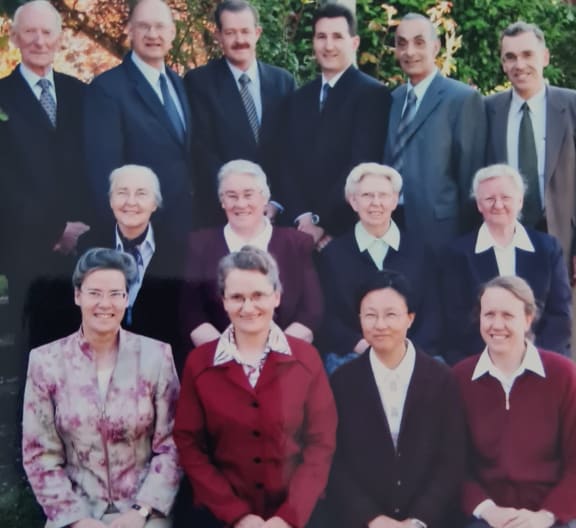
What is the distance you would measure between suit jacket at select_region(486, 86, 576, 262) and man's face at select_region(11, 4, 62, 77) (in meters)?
1.47

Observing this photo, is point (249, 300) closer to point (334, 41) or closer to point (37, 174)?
point (37, 174)

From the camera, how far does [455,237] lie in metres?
3.74

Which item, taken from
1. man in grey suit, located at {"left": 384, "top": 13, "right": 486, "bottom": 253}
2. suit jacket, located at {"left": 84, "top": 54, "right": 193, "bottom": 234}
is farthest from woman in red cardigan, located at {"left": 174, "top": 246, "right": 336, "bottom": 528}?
man in grey suit, located at {"left": 384, "top": 13, "right": 486, "bottom": 253}

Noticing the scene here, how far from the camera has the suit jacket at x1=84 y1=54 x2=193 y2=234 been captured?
12.0 ft

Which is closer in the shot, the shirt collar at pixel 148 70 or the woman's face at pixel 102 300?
Answer: the woman's face at pixel 102 300

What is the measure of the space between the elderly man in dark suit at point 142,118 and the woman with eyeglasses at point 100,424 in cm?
32

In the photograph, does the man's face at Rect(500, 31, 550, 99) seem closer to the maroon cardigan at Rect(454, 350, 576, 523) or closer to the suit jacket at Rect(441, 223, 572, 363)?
the suit jacket at Rect(441, 223, 572, 363)

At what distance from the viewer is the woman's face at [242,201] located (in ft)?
11.9

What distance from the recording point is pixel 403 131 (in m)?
3.74

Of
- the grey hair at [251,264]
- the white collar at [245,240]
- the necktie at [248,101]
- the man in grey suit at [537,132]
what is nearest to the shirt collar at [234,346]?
the grey hair at [251,264]

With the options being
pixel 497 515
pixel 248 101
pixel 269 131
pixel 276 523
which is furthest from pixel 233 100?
pixel 497 515

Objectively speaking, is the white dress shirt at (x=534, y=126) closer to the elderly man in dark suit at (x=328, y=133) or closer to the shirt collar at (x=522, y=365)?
the elderly man in dark suit at (x=328, y=133)

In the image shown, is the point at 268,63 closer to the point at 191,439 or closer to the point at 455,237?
the point at 455,237

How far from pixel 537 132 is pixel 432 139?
1.16 ft
